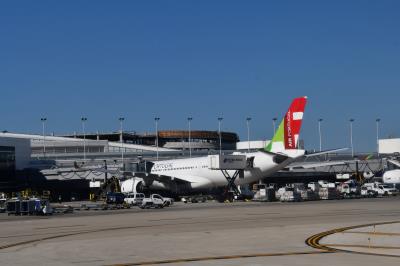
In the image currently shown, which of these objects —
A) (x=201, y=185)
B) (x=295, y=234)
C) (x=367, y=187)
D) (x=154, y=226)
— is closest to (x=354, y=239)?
(x=295, y=234)

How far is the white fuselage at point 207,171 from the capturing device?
86.1 metres

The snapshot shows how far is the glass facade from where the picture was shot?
124562 millimetres

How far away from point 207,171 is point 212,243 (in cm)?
6183

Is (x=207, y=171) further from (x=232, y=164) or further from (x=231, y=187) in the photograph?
(x=232, y=164)

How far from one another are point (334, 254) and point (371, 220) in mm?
18130

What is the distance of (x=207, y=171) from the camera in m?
92.4

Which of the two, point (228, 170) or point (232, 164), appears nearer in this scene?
point (232, 164)

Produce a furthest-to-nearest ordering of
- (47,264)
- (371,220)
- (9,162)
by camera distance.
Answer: (9,162)
(371,220)
(47,264)

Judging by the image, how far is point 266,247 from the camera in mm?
28250

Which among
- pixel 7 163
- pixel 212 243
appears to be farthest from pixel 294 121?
pixel 7 163

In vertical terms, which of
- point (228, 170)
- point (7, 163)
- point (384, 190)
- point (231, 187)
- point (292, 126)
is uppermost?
point (292, 126)

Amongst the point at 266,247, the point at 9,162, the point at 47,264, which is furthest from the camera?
the point at 9,162

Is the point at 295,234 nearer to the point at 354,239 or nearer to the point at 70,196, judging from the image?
the point at 354,239

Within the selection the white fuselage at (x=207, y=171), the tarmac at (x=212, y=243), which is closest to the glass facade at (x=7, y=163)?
the white fuselage at (x=207, y=171)
